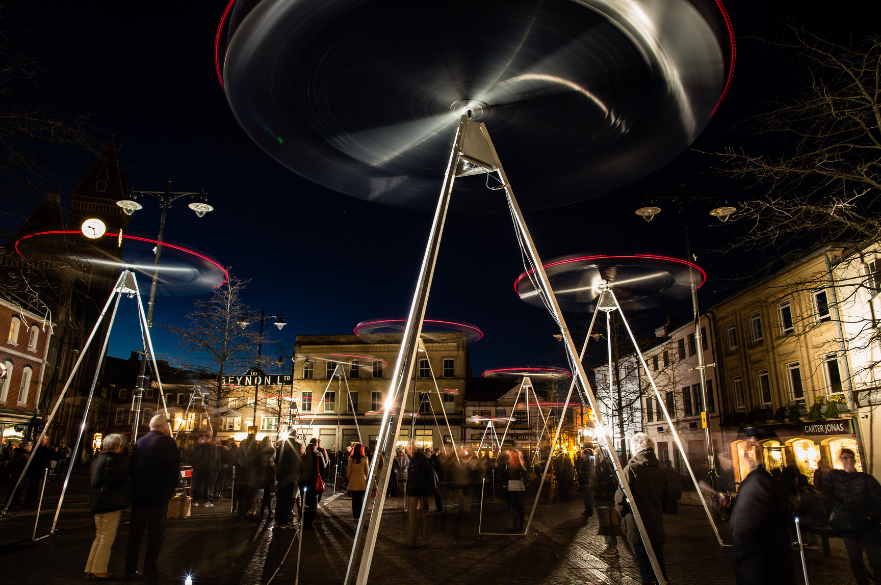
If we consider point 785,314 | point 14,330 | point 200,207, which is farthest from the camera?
point 14,330

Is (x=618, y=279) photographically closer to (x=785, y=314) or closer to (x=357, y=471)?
(x=357, y=471)

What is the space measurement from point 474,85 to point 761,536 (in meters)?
5.70

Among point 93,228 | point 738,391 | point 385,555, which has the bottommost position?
point 385,555

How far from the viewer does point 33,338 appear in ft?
129

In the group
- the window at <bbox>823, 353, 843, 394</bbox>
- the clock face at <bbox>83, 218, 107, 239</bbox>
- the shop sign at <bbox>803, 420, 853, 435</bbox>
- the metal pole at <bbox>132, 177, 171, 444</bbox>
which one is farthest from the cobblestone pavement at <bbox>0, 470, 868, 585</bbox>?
the window at <bbox>823, 353, 843, 394</bbox>

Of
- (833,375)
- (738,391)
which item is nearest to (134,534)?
(833,375)

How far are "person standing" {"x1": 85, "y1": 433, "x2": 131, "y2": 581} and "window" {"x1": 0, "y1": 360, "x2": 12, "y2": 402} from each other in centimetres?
3593

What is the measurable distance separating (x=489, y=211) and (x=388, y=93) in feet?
9.90

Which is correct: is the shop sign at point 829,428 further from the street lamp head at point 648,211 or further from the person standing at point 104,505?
the person standing at point 104,505

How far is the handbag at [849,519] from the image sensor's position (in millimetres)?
7109

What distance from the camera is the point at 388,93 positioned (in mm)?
7086

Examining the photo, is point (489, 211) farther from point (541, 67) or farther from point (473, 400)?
point (473, 400)

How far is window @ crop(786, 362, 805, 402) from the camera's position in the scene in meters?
27.9

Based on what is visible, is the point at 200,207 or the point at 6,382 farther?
the point at 6,382
